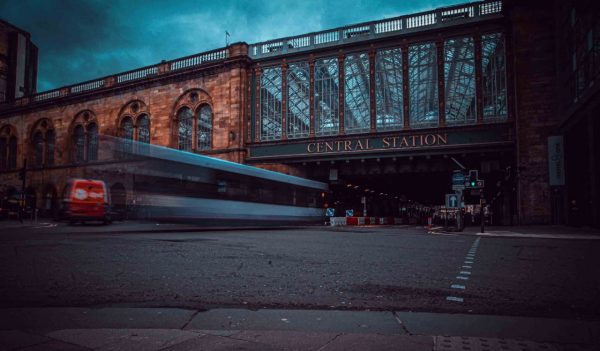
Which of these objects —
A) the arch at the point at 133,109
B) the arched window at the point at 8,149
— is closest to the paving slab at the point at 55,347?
the arch at the point at 133,109

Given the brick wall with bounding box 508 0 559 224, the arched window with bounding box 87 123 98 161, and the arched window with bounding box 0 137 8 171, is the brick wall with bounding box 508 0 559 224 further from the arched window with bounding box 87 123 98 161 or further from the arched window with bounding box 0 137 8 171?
the arched window with bounding box 0 137 8 171

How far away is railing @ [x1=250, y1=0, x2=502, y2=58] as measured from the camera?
91.4 ft

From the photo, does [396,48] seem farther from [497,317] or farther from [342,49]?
[497,317]

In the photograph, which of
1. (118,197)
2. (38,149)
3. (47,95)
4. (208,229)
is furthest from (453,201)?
(38,149)

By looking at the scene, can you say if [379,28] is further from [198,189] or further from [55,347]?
[55,347]

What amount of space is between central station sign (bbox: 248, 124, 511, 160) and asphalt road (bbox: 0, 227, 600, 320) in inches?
793

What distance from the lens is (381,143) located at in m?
29.2

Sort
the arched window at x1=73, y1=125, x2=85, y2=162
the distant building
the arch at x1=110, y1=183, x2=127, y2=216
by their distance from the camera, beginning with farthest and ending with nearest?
the distant building
the arched window at x1=73, y1=125, x2=85, y2=162
the arch at x1=110, y1=183, x2=127, y2=216

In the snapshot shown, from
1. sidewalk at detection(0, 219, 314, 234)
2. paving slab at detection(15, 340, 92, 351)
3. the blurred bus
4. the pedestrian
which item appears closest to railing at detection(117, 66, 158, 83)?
sidewalk at detection(0, 219, 314, 234)

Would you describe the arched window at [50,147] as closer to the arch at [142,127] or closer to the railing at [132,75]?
the railing at [132,75]

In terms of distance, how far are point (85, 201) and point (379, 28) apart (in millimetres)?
22405

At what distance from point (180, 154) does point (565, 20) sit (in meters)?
22.3

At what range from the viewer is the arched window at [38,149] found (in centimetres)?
4509

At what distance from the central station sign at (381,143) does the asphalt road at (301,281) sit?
793 inches
